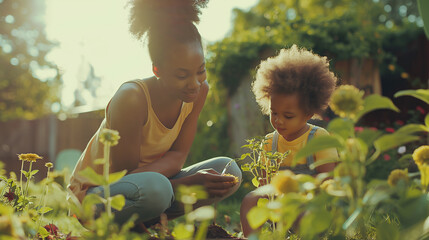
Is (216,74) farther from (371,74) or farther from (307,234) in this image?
(307,234)

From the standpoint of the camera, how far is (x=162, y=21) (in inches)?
75.9

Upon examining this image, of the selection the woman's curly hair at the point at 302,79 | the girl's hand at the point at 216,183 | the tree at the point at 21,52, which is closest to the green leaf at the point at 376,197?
the girl's hand at the point at 216,183

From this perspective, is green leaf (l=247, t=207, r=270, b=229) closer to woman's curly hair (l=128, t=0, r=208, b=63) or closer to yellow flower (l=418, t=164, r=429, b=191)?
yellow flower (l=418, t=164, r=429, b=191)

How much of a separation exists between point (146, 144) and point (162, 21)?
2.04 feet

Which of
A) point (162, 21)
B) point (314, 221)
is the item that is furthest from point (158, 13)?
point (314, 221)

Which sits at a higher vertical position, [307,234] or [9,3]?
[9,3]

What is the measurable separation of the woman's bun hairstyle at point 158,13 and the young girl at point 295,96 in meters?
0.48

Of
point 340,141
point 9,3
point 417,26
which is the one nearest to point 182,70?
point 340,141

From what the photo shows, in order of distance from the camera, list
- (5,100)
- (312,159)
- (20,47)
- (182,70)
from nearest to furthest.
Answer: (182,70), (312,159), (20,47), (5,100)

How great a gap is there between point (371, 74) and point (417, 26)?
103 centimetres

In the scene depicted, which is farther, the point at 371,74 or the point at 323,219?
the point at 371,74

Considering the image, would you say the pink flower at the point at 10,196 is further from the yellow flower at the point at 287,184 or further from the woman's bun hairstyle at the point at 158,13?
the yellow flower at the point at 287,184

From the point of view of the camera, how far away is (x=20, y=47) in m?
13.4

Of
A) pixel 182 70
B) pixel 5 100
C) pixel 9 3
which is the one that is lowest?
pixel 5 100
